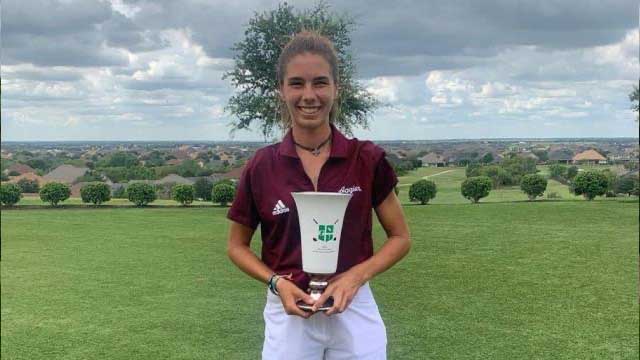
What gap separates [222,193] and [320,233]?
50.3ft

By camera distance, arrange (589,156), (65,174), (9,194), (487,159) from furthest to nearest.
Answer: (487,159)
(589,156)
(65,174)
(9,194)

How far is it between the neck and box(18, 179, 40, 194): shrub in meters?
15.0

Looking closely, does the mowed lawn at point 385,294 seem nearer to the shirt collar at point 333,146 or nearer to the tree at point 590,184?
the shirt collar at point 333,146

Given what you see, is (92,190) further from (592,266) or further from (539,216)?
(592,266)

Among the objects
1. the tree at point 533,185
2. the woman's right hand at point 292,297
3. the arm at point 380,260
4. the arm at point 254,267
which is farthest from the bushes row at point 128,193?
the woman's right hand at point 292,297

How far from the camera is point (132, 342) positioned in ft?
16.3

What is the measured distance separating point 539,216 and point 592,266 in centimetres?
532

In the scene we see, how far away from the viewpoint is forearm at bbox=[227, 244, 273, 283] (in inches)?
68.4

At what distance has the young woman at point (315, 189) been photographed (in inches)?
67.0

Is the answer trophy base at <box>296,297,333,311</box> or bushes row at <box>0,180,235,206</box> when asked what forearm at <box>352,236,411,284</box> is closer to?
trophy base at <box>296,297,333,311</box>

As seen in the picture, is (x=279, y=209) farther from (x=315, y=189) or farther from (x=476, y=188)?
(x=476, y=188)

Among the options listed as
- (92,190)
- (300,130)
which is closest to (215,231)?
(92,190)

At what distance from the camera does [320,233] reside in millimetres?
1604

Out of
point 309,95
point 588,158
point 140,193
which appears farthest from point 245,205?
point 588,158
